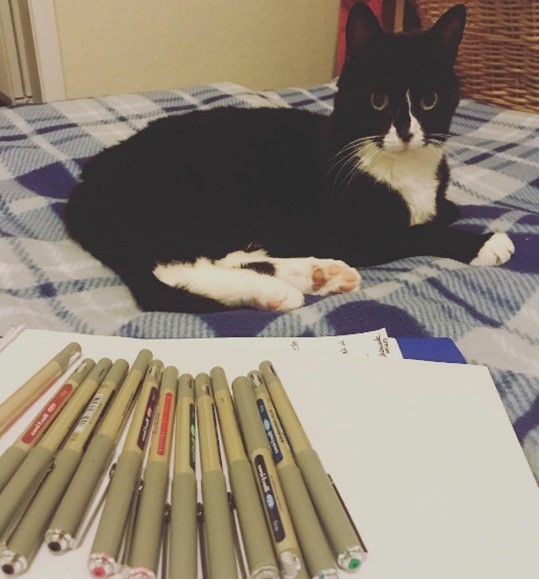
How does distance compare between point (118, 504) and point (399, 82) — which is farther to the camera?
point (399, 82)

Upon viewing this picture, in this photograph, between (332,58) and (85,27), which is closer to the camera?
(85,27)

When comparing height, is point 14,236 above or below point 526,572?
below

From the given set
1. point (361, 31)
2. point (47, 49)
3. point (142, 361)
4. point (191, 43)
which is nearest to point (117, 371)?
point (142, 361)

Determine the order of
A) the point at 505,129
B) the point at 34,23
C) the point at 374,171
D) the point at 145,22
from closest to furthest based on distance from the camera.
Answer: the point at 374,171 → the point at 505,129 → the point at 34,23 → the point at 145,22

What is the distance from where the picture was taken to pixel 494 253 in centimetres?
93

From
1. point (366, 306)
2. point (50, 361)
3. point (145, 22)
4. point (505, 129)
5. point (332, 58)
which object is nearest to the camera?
point (50, 361)

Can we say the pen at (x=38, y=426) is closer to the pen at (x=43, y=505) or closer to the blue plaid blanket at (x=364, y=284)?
the pen at (x=43, y=505)

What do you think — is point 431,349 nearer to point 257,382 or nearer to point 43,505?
point 257,382

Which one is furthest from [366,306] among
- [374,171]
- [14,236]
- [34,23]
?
[34,23]

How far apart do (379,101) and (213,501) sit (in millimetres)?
714

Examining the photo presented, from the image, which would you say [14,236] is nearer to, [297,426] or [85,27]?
[297,426]

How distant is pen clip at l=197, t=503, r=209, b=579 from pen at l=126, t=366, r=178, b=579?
0.08 feet

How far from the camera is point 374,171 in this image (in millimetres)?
1005

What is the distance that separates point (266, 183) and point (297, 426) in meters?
0.62
